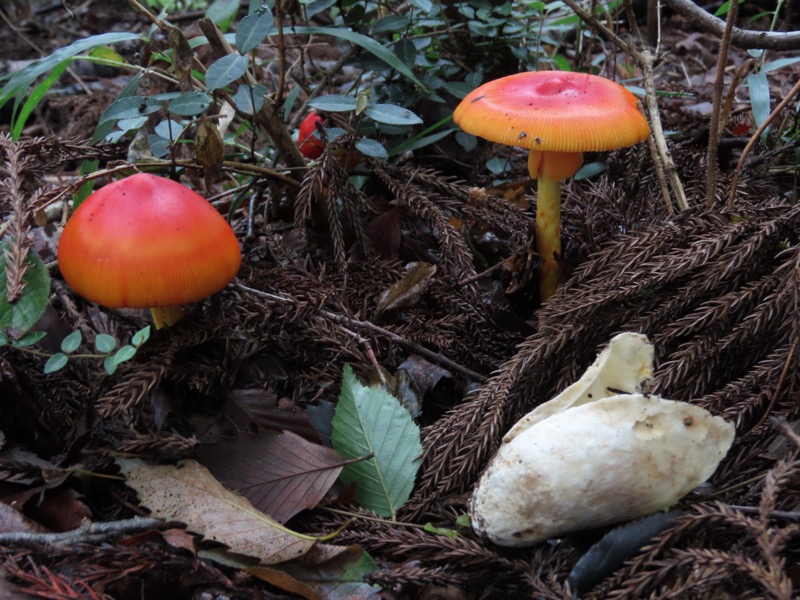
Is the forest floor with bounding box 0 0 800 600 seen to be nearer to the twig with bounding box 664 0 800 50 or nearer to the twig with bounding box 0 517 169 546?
the twig with bounding box 0 517 169 546

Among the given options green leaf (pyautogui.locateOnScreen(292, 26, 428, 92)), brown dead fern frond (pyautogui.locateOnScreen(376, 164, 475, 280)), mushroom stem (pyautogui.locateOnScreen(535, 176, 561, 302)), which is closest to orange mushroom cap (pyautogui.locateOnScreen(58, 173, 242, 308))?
brown dead fern frond (pyautogui.locateOnScreen(376, 164, 475, 280))

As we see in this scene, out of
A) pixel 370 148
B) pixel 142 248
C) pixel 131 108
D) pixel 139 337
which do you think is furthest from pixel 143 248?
pixel 370 148

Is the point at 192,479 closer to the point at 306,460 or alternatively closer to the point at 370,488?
the point at 306,460

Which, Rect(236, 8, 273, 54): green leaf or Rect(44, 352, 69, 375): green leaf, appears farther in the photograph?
Rect(236, 8, 273, 54): green leaf

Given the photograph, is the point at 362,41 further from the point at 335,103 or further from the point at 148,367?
the point at 148,367

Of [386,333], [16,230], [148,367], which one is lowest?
[386,333]

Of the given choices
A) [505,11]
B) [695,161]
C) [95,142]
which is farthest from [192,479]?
[505,11]
